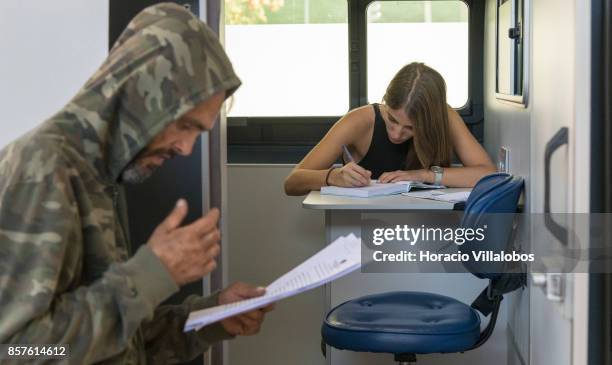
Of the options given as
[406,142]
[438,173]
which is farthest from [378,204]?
[406,142]

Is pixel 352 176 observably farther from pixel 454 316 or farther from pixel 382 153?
pixel 454 316

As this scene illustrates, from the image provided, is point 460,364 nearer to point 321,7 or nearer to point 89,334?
point 321,7

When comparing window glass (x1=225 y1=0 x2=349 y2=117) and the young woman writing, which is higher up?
window glass (x1=225 y1=0 x2=349 y2=117)

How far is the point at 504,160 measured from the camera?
368cm

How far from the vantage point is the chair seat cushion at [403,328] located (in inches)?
110

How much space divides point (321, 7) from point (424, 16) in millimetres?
535

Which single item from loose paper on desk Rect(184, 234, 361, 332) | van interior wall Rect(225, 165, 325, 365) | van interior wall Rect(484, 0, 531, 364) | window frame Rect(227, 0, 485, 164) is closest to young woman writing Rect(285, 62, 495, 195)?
van interior wall Rect(484, 0, 531, 364)

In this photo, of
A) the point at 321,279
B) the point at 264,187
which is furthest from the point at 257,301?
the point at 264,187

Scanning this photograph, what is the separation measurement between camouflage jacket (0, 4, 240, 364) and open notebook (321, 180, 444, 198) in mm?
1881

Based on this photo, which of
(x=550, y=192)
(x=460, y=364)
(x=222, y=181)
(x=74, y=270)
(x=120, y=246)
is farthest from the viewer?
(x=460, y=364)

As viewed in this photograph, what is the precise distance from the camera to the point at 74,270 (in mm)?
1380

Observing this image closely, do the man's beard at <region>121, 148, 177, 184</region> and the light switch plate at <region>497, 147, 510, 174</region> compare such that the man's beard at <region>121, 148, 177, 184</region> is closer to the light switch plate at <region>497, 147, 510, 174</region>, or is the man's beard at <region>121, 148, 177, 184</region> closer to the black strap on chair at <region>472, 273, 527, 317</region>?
the black strap on chair at <region>472, 273, 527, 317</region>

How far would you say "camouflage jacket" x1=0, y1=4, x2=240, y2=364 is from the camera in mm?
1292

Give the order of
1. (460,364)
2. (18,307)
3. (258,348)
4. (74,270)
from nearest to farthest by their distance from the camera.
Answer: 1. (18,307)
2. (74,270)
3. (460,364)
4. (258,348)
